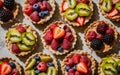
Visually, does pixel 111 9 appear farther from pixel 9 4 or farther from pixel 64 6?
pixel 9 4

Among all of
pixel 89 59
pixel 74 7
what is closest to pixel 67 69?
pixel 89 59

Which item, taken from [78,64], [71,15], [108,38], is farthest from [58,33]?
[108,38]

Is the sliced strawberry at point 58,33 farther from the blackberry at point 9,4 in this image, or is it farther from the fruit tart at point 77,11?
the blackberry at point 9,4

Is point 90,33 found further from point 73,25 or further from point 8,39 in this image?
point 8,39

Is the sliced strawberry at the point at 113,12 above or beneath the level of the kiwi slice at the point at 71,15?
beneath

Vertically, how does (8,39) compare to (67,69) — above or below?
above

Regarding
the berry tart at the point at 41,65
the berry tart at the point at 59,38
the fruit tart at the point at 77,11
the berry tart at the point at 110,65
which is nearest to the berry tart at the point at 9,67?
the berry tart at the point at 41,65

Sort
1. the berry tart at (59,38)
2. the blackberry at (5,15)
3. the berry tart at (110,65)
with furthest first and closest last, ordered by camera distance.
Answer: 1. the blackberry at (5,15)
2. the berry tart at (59,38)
3. the berry tart at (110,65)
